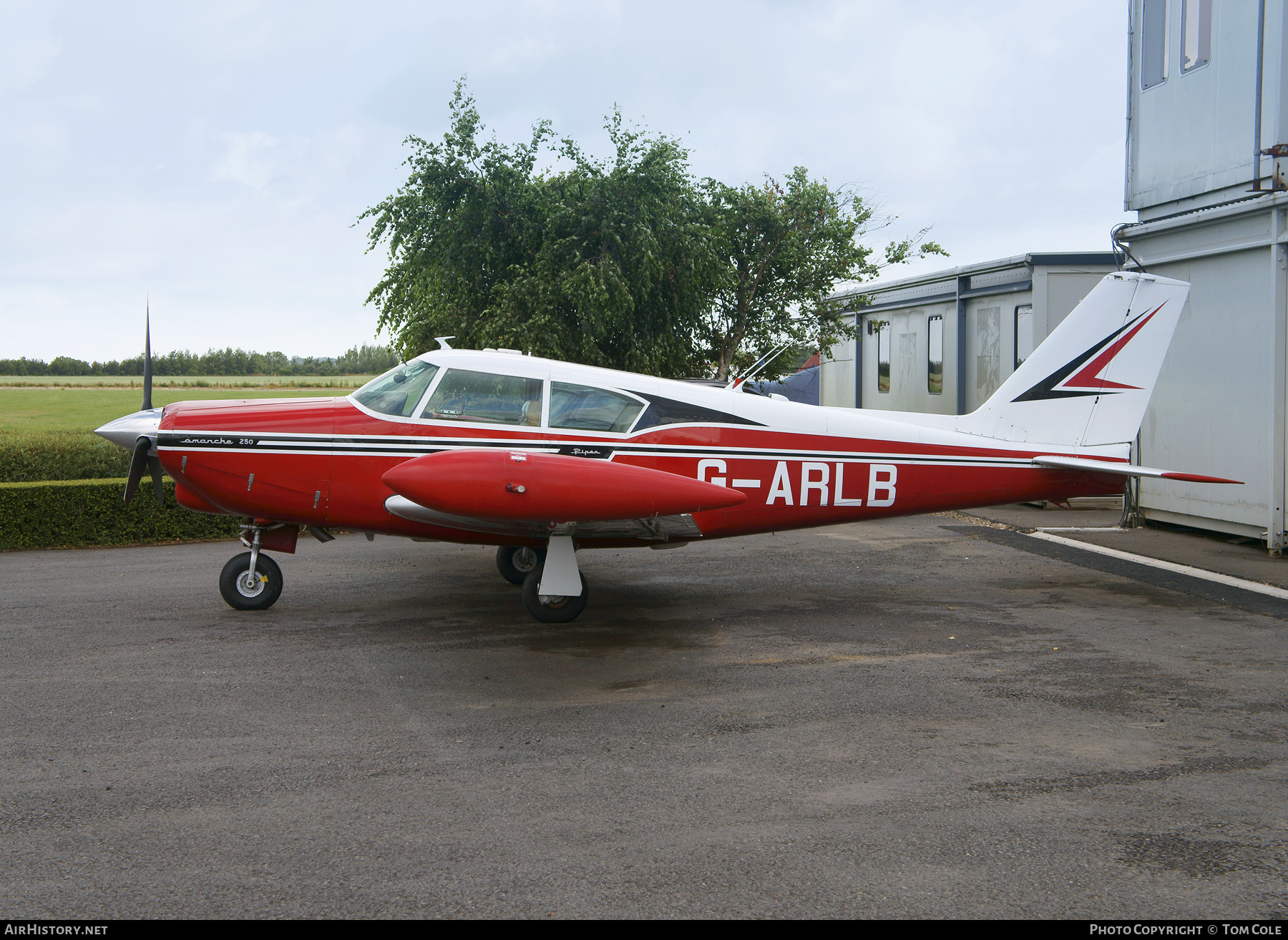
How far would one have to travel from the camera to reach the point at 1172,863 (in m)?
3.46

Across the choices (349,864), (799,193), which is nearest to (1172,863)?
(349,864)

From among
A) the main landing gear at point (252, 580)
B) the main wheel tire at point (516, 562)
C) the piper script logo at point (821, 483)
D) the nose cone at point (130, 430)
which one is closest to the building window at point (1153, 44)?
the piper script logo at point (821, 483)

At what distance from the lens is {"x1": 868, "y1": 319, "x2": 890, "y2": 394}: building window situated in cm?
1969

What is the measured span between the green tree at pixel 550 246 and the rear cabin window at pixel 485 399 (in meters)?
6.77

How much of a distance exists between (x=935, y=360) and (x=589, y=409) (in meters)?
11.8

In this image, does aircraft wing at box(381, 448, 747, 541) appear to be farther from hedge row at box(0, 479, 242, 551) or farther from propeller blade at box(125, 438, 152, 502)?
hedge row at box(0, 479, 242, 551)

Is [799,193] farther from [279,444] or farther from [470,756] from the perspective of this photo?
[470,756]

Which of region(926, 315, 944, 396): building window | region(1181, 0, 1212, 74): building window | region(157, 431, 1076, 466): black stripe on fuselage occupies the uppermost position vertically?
region(1181, 0, 1212, 74): building window

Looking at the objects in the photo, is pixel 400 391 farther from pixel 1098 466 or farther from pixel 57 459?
pixel 57 459

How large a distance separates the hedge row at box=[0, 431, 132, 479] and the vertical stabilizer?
1249 cm

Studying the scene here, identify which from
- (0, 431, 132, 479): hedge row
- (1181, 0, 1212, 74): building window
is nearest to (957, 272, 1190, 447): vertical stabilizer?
(1181, 0, 1212, 74): building window

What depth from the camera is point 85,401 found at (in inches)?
1421

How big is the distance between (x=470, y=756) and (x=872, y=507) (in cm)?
454

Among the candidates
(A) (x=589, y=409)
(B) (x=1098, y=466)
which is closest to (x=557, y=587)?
(A) (x=589, y=409)
